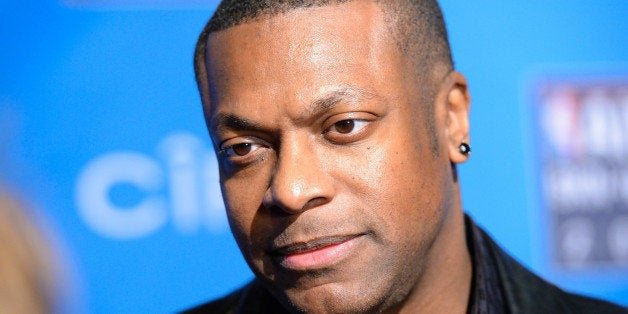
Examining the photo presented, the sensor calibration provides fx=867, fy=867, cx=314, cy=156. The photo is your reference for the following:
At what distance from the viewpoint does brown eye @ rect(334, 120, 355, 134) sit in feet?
5.67

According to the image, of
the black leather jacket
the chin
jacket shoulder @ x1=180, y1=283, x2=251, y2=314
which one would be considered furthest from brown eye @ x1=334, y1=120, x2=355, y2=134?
jacket shoulder @ x1=180, y1=283, x2=251, y2=314

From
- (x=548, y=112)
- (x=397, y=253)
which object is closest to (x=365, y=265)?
(x=397, y=253)

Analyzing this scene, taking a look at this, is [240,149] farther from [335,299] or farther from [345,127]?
[335,299]

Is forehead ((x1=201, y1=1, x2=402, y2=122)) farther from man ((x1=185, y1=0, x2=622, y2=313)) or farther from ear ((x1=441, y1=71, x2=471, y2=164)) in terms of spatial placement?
ear ((x1=441, y1=71, x2=471, y2=164))

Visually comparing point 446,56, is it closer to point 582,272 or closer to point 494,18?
point 494,18

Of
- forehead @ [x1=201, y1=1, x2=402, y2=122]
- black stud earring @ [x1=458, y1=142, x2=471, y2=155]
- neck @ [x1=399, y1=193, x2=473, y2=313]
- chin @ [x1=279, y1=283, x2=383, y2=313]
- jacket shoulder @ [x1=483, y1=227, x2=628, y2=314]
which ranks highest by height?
forehead @ [x1=201, y1=1, x2=402, y2=122]

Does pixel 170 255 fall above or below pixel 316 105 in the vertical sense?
below

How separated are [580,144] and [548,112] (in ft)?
0.56

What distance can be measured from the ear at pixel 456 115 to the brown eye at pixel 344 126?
12.0 inches

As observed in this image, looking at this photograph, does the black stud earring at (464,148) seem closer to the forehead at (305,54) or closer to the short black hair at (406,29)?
the short black hair at (406,29)

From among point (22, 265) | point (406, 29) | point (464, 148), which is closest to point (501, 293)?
point (464, 148)

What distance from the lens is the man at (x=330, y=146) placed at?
1699 mm

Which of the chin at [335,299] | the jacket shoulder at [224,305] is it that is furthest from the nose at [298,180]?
the jacket shoulder at [224,305]

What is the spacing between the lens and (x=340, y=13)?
1779 mm
